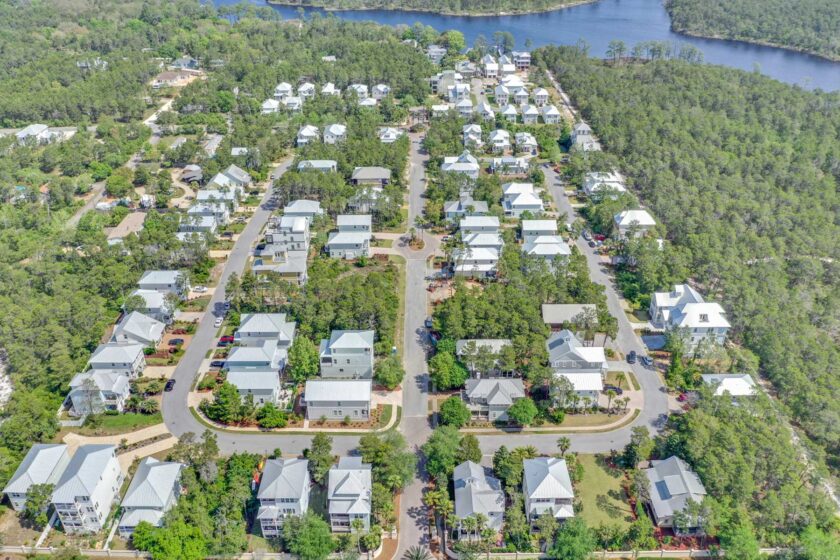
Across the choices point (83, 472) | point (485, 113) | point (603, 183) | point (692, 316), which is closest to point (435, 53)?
point (485, 113)

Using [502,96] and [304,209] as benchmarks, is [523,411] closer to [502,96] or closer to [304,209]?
[304,209]

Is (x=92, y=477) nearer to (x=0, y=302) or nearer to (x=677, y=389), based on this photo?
(x=0, y=302)

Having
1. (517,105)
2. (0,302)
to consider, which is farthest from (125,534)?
(517,105)

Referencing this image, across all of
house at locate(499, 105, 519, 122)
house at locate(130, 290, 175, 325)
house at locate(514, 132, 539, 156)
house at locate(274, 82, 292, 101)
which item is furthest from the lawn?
house at locate(274, 82, 292, 101)

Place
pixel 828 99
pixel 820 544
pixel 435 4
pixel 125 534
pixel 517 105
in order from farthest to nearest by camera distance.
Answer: pixel 435 4 < pixel 517 105 < pixel 828 99 < pixel 125 534 < pixel 820 544

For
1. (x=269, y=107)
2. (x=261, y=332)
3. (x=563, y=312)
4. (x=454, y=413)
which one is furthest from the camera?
(x=269, y=107)

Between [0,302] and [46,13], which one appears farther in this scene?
[46,13]
